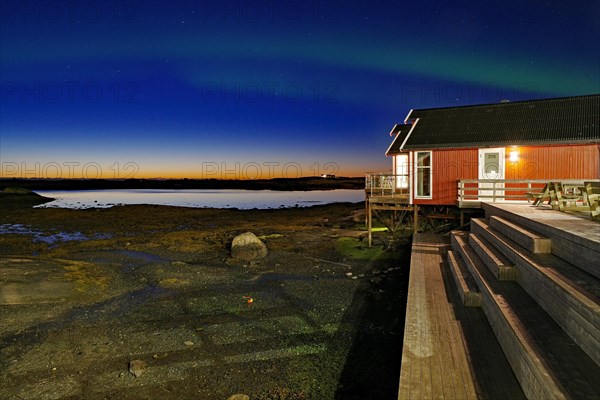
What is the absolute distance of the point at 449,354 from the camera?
16.2 feet

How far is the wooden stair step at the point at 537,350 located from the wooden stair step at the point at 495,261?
1.31 ft

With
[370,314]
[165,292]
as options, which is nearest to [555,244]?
[370,314]

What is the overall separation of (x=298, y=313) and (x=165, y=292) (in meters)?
4.63

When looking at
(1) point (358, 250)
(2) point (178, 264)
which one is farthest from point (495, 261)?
(2) point (178, 264)

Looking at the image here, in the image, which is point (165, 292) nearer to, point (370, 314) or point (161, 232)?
point (370, 314)

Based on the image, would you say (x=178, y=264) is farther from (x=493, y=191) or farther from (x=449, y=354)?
(x=493, y=191)

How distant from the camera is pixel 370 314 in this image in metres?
9.65

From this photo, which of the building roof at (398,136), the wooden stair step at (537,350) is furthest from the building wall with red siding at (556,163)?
the wooden stair step at (537,350)

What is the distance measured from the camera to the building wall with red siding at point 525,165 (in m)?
15.3

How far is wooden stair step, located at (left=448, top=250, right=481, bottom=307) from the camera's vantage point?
6.48 meters

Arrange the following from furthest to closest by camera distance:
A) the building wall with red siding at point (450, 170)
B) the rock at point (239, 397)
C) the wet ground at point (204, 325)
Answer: the building wall with red siding at point (450, 170) < the wet ground at point (204, 325) < the rock at point (239, 397)

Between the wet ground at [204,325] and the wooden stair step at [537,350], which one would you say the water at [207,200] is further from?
the wooden stair step at [537,350]

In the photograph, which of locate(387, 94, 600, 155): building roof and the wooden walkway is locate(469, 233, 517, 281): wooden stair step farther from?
locate(387, 94, 600, 155): building roof

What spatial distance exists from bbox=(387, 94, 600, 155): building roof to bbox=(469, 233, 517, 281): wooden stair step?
8.83 metres
